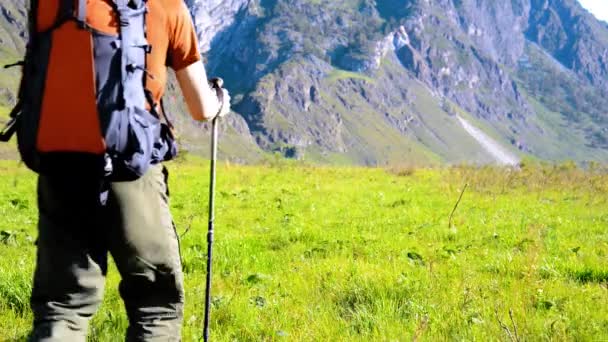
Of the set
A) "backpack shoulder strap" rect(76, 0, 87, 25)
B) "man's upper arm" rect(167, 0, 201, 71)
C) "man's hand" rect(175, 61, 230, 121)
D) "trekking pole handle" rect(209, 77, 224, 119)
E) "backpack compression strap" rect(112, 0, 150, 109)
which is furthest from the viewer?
"trekking pole handle" rect(209, 77, 224, 119)

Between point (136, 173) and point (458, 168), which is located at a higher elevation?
point (136, 173)

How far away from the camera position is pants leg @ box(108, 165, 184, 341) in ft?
11.3

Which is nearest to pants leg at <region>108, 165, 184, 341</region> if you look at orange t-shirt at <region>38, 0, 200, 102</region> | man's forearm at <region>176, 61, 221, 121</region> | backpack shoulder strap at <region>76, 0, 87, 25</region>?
man's forearm at <region>176, 61, 221, 121</region>

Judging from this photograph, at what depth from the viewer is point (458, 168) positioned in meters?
26.9

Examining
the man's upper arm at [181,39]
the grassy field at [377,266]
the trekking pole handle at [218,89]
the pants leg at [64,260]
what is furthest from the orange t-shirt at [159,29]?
the grassy field at [377,266]

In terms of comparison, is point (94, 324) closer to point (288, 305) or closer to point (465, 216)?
point (288, 305)

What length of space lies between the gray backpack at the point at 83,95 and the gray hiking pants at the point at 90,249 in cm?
17

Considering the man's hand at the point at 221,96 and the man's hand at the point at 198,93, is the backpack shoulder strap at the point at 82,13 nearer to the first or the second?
the man's hand at the point at 198,93

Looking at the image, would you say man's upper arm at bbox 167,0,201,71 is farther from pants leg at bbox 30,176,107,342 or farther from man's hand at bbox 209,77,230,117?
pants leg at bbox 30,176,107,342

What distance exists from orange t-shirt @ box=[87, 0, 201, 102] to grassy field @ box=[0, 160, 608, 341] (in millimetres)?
2620

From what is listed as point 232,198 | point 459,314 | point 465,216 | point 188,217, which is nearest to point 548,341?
point 459,314

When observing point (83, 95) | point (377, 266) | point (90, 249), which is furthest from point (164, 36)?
point (377, 266)

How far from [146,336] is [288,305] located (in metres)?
2.65

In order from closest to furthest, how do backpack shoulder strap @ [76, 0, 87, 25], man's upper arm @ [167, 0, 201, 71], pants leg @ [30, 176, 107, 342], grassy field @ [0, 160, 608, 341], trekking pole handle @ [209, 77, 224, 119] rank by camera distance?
1. backpack shoulder strap @ [76, 0, 87, 25]
2. pants leg @ [30, 176, 107, 342]
3. man's upper arm @ [167, 0, 201, 71]
4. trekking pole handle @ [209, 77, 224, 119]
5. grassy field @ [0, 160, 608, 341]
